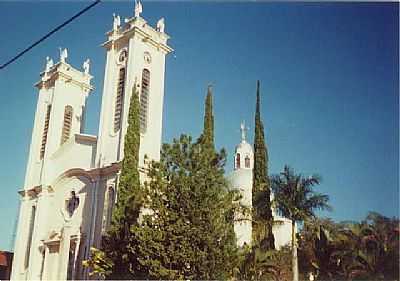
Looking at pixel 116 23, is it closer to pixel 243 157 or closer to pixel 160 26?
pixel 160 26

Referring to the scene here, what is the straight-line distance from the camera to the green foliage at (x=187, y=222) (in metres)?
8.38

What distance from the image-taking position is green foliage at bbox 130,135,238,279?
838cm

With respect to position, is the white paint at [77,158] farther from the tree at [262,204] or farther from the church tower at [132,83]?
the tree at [262,204]

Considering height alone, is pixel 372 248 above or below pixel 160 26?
below

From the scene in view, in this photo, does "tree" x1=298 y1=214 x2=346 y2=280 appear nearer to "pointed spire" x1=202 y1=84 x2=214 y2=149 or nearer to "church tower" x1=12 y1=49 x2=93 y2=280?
"pointed spire" x1=202 y1=84 x2=214 y2=149

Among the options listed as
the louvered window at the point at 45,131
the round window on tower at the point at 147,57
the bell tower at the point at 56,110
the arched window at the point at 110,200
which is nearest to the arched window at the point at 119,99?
the round window on tower at the point at 147,57


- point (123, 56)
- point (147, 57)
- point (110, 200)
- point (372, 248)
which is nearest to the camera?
point (372, 248)

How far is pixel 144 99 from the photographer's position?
14.1 m

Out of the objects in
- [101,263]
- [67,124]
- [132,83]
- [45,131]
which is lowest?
[101,263]

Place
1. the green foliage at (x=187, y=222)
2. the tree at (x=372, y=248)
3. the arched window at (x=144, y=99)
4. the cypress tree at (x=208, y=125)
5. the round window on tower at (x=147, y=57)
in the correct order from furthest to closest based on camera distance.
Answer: the round window on tower at (x=147, y=57)
the arched window at (x=144, y=99)
the cypress tree at (x=208, y=125)
the green foliage at (x=187, y=222)
the tree at (x=372, y=248)

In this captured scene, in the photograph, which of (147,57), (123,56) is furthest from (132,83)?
(123,56)

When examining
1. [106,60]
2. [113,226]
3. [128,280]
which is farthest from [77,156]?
[128,280]

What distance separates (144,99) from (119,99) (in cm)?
75

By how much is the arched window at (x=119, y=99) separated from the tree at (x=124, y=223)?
205 centimetres
